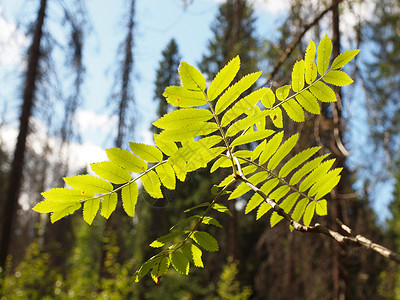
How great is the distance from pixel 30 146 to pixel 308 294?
606 centimetres

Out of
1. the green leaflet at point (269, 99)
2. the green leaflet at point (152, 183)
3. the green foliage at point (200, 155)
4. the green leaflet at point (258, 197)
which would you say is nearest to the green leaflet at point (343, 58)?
the green foliage at point (200, 155)

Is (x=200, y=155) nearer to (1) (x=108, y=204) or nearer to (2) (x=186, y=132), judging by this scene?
(2) (x=186, y=132)

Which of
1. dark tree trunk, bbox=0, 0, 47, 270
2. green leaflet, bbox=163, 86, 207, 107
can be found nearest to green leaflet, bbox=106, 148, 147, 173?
green leaflet, bbox=163, 86, 207, 107

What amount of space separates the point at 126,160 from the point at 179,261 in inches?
6.9

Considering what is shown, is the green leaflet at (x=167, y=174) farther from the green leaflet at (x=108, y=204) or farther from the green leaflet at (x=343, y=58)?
the green leaflet at (x=343, y=58)

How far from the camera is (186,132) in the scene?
1.75 feet

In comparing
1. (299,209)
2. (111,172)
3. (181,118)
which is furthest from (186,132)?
(299,209)

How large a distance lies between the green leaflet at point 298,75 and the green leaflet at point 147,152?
0.81 ft

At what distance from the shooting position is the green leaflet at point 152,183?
0.60 m

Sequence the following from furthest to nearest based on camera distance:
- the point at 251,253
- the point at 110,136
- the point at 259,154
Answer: the point at 251,253
the point at 110,136
the point at 259,154

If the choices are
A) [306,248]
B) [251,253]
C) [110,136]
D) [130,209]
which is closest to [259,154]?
[130,209]

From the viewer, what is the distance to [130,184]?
59 cm

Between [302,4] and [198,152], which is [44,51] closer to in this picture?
[302,4]

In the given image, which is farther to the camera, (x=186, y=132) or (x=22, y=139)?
(x=22, y=139)
